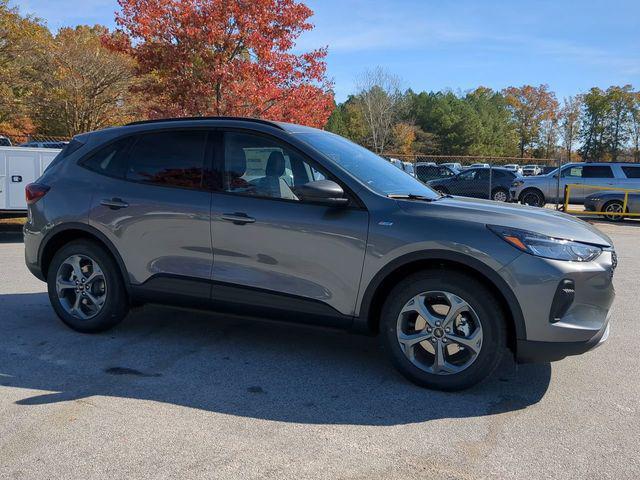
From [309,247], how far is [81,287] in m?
2.18

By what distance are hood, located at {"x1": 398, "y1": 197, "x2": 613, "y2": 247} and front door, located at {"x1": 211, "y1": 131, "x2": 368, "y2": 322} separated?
18.1 inches

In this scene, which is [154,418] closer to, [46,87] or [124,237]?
[124,237]

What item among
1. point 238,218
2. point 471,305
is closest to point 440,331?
point 471,305

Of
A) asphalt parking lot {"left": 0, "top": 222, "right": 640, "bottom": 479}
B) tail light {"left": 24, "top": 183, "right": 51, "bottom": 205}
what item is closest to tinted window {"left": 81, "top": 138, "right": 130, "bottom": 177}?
tail light {"left": 24, "top": 183, "right": 51, "bottom": 205}

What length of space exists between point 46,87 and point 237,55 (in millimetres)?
16068

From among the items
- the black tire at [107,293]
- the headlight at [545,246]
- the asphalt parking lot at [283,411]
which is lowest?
the asphalt parking lot at [283,411]

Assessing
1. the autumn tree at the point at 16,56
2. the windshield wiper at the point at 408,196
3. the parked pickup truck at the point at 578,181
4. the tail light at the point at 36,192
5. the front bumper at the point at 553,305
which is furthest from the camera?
the autumn tree at the point at 16,56

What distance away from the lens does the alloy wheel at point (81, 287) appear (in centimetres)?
505

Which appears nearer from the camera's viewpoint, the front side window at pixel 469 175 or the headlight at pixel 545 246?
the headlight at pixel 545 246

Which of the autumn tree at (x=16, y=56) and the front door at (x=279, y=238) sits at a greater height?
the autumn tree at (x=16, y=56)

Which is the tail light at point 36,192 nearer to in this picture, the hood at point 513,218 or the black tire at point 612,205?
the hood at point 513,218

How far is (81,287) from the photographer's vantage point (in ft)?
16.7

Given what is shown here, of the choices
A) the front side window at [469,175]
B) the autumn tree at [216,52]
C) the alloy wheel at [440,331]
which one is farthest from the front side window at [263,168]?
the front side window at [469,175]

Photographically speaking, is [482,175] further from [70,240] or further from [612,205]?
[70,240]
